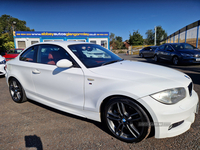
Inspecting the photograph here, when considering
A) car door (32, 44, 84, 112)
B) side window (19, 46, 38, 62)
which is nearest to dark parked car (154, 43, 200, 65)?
car door (32, 44, 84, 112)

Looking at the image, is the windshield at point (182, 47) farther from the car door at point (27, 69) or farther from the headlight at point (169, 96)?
the car door at point (27, 69)

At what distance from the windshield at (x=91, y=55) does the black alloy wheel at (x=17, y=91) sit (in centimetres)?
179

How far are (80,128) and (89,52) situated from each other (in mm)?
1561

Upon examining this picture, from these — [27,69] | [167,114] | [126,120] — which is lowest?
[126,120]

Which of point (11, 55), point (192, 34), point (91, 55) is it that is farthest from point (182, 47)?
point (11, 55)

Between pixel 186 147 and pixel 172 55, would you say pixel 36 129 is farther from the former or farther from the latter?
pixel 172 55

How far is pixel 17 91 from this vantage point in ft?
12.5

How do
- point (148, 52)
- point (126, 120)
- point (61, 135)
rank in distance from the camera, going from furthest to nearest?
point (148, 52) < point (61, 135) < point (126, 120)

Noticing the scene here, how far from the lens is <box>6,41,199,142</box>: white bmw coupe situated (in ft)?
6.40

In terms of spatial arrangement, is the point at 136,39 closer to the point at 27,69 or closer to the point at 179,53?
the point at 179,53

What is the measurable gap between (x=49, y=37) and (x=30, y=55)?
2018cm

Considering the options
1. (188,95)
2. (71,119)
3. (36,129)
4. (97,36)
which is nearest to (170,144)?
(188,95)

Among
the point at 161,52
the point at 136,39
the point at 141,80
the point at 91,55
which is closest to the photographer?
the point at 141,80

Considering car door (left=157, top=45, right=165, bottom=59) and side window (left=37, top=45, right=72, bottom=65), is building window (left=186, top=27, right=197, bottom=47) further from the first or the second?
side window (left=37, top=45, right=72, bottom=65)
